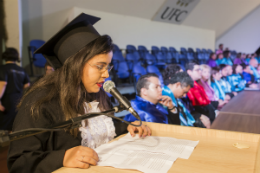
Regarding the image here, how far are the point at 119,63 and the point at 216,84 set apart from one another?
2.55m

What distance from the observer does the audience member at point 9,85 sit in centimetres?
334

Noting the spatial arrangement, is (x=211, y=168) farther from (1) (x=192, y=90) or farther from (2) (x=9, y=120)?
(2) (x=9, y=120)

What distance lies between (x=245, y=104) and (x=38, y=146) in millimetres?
2182

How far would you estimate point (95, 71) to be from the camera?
1291mm

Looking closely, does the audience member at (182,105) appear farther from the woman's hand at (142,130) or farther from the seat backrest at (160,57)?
the seat backrest at (160,57)

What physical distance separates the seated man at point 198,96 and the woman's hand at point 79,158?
165cm

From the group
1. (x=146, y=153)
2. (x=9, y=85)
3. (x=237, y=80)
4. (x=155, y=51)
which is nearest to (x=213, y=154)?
(x=146, y=153)

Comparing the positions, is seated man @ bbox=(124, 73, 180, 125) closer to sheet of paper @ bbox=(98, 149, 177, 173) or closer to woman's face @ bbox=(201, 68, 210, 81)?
woman's face @ bbox=(201, 68, 210, 81)

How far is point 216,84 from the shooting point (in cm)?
289

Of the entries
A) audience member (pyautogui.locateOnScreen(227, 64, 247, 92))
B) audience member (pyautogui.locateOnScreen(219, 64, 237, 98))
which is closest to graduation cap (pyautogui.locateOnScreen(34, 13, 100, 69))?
audience member (pyautogui.locateOnScreen(219, 64, 237, 98))

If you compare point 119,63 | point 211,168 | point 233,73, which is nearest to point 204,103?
point 233,73

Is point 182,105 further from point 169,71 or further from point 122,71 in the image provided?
point 122,71

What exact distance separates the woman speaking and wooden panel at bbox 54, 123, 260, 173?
208mm

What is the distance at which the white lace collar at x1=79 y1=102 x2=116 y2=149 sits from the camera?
1.29 m
